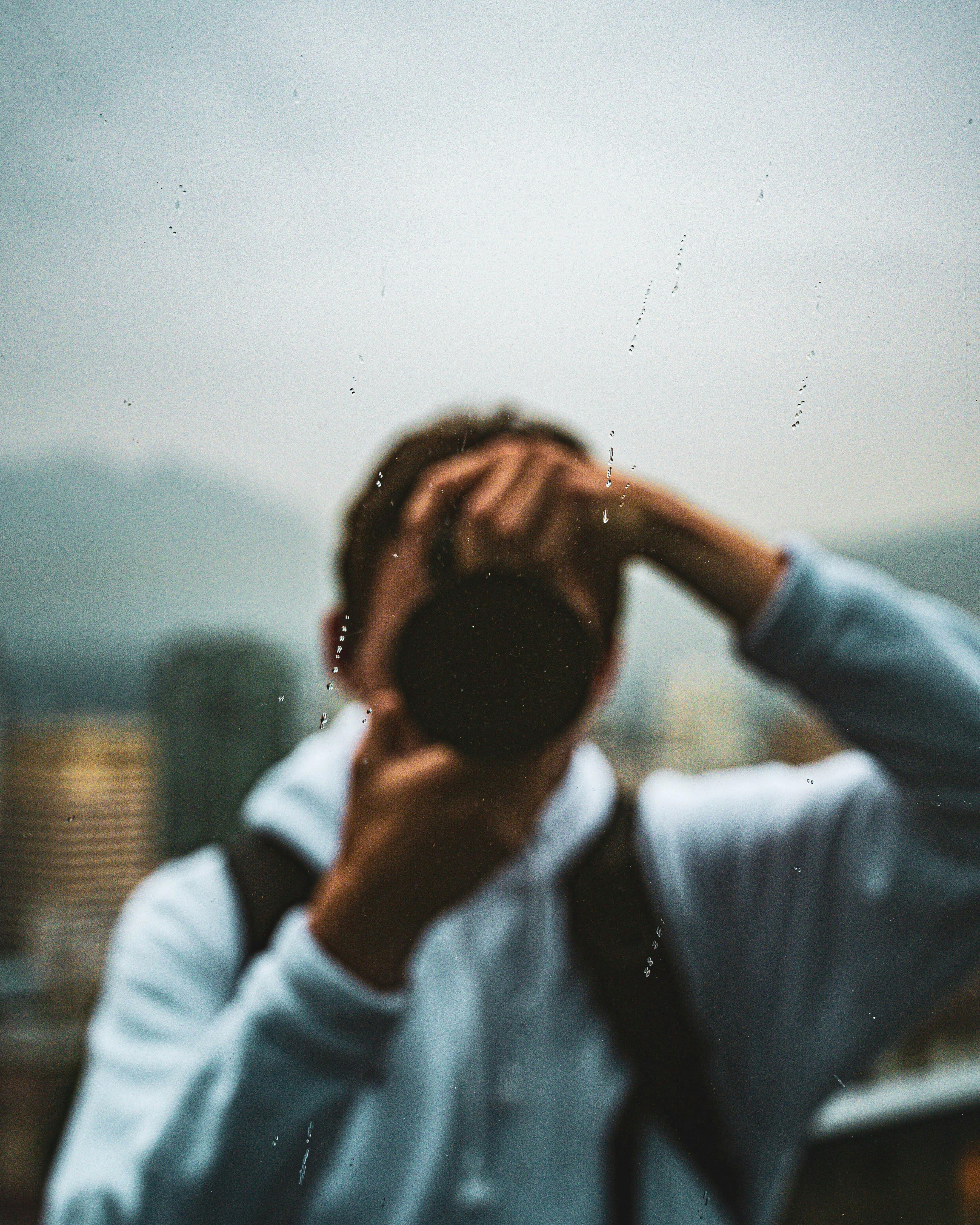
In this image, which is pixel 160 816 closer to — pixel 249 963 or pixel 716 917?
pixel 249 963

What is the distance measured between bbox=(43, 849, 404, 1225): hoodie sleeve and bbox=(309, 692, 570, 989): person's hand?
15 millimetres

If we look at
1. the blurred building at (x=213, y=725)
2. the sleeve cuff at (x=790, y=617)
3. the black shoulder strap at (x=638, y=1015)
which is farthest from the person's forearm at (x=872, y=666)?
the blurred building at (x=213, y=725)

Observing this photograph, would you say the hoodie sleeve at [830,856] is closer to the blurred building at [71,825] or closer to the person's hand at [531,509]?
the person's hand at [531,509]

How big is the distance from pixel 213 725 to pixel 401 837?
A: 0.30ft

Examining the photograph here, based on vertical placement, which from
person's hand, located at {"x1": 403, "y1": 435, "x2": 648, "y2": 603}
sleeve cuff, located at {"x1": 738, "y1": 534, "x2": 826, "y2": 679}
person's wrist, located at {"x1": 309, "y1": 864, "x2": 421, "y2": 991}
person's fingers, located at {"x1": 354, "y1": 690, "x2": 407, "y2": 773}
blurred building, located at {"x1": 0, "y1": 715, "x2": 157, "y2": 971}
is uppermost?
person's hand, located at {"x1": 403, "y1": 435, "x2": 648, "y2": 603}

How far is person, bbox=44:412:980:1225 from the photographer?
→ 0.39m

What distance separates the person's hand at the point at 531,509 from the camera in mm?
376

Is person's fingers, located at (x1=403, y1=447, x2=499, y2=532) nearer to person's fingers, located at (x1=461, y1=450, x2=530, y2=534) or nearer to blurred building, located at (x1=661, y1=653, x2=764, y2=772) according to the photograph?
person's fingers, located at (x1=461, y1=450, x2=530, y2=534)

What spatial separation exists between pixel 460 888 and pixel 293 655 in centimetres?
13

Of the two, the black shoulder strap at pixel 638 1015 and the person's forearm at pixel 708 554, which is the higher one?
the person's forearm at pixel 708 554

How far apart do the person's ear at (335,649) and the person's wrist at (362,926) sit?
0.09 metres

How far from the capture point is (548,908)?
1.68ft

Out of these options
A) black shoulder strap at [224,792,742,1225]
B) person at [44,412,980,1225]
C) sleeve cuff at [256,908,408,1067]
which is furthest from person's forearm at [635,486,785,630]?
sleeve cuff at [256,908,408,1067]

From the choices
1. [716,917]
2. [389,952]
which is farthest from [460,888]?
[716,917]
